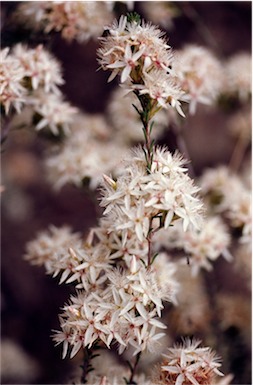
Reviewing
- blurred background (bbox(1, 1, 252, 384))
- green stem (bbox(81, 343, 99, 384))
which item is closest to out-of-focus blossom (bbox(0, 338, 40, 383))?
blurred background (bbox(1, 1, 252, 384))

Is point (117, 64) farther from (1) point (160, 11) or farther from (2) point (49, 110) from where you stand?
(1) point (160, 11)

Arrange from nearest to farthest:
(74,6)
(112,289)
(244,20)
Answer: (112,289) < (74,6) < (244,20)

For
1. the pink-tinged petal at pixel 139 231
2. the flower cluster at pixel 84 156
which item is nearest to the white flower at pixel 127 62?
the pink-tinged petal at pixel 139 231

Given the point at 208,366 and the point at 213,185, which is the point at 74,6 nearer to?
the point at 213,185

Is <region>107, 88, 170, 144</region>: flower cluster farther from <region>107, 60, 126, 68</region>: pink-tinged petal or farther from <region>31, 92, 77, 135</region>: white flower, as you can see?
<region>107, 60, 126, 68</region>: pink-tinged petal

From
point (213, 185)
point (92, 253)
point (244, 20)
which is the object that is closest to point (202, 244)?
point (213, 185)
